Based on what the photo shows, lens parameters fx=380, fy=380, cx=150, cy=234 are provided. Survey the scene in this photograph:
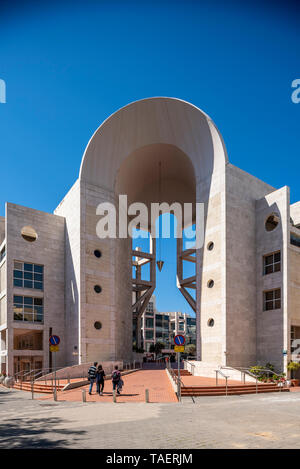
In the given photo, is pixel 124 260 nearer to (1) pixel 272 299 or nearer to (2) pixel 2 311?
(2) pixel 2 311

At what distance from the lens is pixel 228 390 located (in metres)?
19.1

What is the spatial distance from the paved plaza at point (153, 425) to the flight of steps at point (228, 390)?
97.1 inches

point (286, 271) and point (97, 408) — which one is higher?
point (286, 271)

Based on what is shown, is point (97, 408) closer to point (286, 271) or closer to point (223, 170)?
point (286, 271)

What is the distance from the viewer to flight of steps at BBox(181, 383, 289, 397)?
18034mm

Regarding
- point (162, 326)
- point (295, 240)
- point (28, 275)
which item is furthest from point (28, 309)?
point (162, 326)

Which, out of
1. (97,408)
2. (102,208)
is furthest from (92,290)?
(97,408)

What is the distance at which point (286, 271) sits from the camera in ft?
90.1

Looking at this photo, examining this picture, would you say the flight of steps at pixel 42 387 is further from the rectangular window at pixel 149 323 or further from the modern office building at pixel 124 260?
the rectangular window at pixel 149 323

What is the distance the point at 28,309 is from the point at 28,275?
2.84 metres

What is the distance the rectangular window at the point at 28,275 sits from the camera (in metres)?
31.7

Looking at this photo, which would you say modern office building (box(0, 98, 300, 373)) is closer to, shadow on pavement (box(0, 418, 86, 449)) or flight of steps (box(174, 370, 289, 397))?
flight of steps (box(174, 370, 289, 397))
